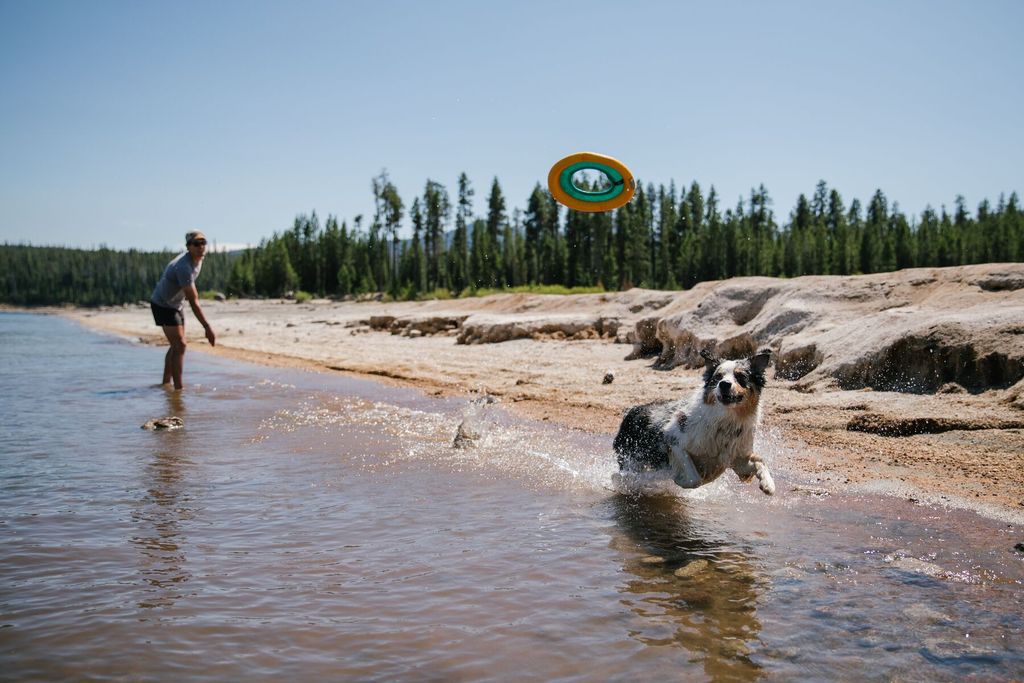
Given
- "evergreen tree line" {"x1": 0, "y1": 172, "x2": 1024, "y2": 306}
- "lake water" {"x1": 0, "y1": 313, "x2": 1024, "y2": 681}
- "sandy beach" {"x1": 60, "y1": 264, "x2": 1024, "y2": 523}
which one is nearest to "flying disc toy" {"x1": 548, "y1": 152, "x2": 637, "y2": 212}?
"sandy beach" {"x1": 60, "y1": 264, "x2": 1024, "y2": 523}

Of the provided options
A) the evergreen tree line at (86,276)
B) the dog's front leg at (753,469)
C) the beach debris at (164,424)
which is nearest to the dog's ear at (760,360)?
the dog's front leg at (753,469)

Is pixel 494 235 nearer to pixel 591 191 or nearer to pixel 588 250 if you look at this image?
pixel 588 250

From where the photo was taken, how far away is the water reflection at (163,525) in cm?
402

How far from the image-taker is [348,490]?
6.21 m

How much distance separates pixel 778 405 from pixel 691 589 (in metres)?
5.68

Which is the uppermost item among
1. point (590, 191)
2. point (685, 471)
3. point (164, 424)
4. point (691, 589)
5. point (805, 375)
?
point (590, 191)

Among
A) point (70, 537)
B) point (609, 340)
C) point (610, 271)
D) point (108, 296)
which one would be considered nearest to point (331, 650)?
point (70, 537)

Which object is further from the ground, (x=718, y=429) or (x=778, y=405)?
(x=718, y=429)

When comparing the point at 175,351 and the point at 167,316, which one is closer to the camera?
the point at 167,316

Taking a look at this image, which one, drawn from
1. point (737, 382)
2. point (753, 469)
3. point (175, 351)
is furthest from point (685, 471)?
point (175, 351)

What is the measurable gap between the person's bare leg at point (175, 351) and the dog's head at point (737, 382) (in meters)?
9.35

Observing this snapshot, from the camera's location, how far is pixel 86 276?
557 ft

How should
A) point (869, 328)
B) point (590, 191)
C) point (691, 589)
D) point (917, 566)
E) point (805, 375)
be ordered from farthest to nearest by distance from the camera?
point (590, 191) → point (805, 375) → point (869, 328) → point (917, 566) → point (691, 589)

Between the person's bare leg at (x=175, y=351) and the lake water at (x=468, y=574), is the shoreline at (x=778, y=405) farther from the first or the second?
the person's bare leg at (x=175, y=351)
